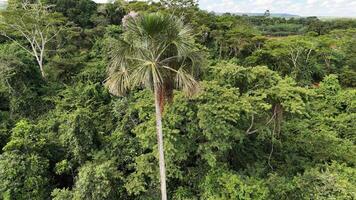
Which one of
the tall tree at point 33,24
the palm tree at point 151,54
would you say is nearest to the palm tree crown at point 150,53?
the palm tree at point 151,54

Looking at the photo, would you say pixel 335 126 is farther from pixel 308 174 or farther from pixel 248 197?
pixel 248 197

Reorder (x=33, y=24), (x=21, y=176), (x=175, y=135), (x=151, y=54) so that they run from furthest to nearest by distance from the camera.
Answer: (x=33, y=24)
(x=21, y=176)
(x=175, y=135)
(x=151, y=54)

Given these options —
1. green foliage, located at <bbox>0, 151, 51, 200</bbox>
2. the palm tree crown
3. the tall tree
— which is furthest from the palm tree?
the tall tree

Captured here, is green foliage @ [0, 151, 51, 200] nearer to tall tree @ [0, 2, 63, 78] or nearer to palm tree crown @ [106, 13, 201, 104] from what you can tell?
palm tree crown @ [106, 13, 201, 104]

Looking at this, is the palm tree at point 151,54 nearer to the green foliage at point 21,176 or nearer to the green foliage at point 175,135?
the green foliage at point 175,135

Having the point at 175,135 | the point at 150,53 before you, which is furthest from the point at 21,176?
the point at 150,53

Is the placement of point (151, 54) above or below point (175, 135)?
above

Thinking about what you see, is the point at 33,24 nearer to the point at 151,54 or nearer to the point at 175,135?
the point at 175,135
